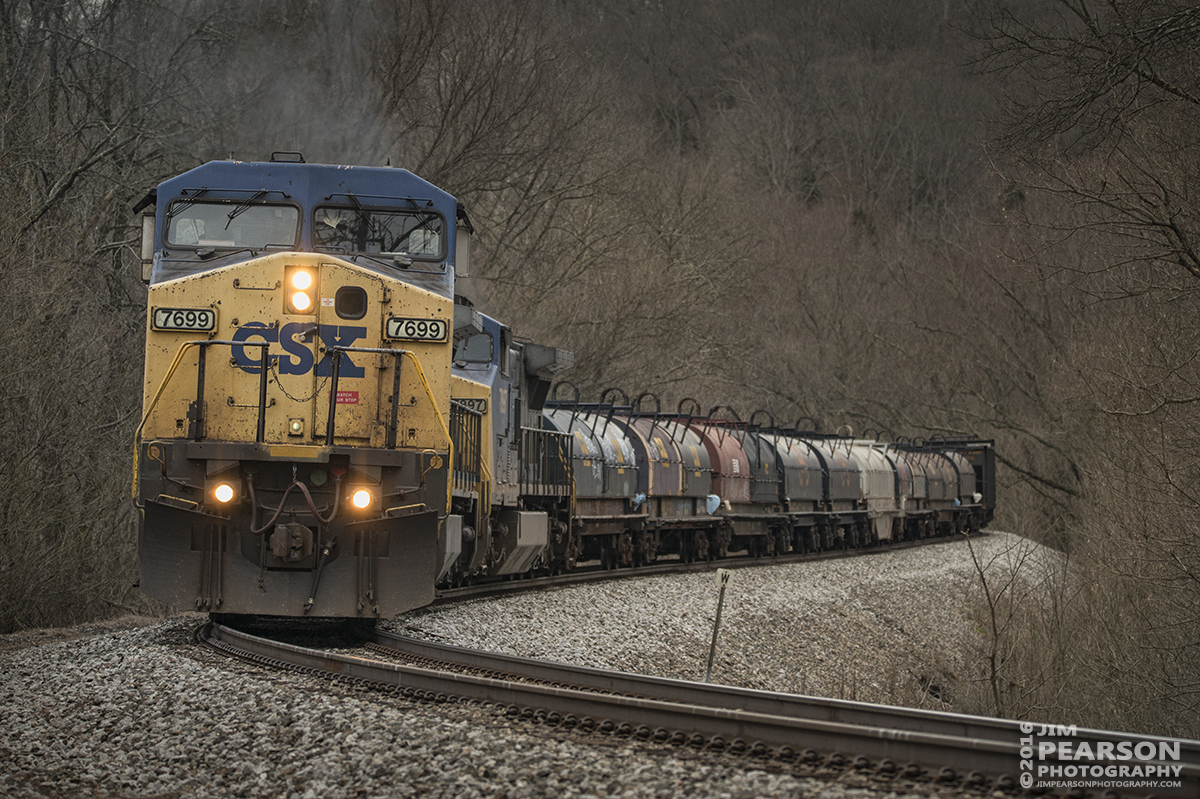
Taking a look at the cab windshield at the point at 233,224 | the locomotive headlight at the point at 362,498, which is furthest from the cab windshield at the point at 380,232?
the locomotive headlight at the point at 362,498

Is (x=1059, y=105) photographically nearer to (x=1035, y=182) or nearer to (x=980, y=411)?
(x=1035, y=182)

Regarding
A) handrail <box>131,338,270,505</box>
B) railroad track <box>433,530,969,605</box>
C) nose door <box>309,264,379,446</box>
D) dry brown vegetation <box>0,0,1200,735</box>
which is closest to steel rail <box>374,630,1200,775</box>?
nose door <box>309,264,379,446</box>

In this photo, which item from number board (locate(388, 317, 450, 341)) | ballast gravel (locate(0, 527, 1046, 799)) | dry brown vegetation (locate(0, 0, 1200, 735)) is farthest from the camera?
dry brown vegetation (locate(0, 0, 1200, 735))

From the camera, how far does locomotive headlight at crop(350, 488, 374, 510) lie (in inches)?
340

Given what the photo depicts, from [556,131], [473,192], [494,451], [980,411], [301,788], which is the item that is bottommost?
[301,788]

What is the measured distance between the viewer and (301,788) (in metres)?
5.05

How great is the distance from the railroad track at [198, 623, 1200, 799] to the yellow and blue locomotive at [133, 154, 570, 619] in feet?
2.86

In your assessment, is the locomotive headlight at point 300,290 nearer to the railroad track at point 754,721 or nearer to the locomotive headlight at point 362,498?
the locomotive headlight at point 362,498

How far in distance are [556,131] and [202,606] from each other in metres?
19.4

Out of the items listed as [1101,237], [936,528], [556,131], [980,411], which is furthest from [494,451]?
[980,411]

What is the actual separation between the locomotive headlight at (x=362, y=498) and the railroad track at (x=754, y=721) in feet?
3.80

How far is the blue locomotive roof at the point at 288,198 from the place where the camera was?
934 cm

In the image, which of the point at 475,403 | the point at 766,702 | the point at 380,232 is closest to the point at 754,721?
the point at 766,702

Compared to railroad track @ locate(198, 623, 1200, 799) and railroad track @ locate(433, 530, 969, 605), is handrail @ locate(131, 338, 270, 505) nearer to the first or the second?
railroad track @ locate(198, 623, 1200, 799)
